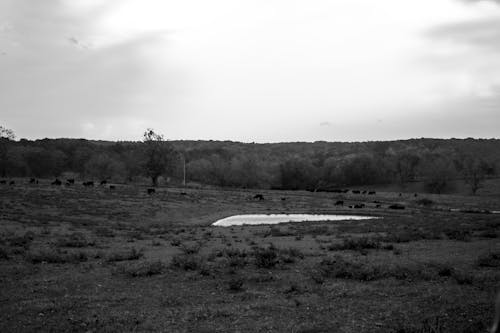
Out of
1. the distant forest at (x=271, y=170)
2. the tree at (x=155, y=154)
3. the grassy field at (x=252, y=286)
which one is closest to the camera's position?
the grassy field at (x=252, y=286)

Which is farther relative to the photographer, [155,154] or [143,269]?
[155,154]

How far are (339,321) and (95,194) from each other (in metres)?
52.4

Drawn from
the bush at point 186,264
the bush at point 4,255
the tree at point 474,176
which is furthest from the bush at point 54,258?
the tree at point 474,176

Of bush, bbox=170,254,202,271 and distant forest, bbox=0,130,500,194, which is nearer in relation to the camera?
bush, bbox=170,254,202,271

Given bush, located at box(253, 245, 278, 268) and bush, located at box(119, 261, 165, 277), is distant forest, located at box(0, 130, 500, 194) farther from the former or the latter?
bush, located at box(119, 261, 165, 277)

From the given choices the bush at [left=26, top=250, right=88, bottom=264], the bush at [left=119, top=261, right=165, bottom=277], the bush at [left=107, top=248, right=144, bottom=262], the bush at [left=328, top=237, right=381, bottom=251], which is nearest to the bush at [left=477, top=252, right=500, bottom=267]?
the bush at [left=328, top=237, right=381, bottom=251]

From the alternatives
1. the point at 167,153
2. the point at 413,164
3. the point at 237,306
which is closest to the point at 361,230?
the point at 237,306

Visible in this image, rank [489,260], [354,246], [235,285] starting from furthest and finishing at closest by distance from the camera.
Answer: [354,246]
[489,260]
[235,285]

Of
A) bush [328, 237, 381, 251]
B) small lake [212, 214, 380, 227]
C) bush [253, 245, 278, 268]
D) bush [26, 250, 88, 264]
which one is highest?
bush [253, 245, 278, 268]

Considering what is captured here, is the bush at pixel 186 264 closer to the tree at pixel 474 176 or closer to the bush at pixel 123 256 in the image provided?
the bush at pixel 123 256

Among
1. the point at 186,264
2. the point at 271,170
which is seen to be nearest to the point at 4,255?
the point at 186,264

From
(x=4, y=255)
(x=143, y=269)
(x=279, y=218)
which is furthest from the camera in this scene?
(x=279, y=218)

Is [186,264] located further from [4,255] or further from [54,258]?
[4,255]

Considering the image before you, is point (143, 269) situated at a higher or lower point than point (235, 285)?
lower
